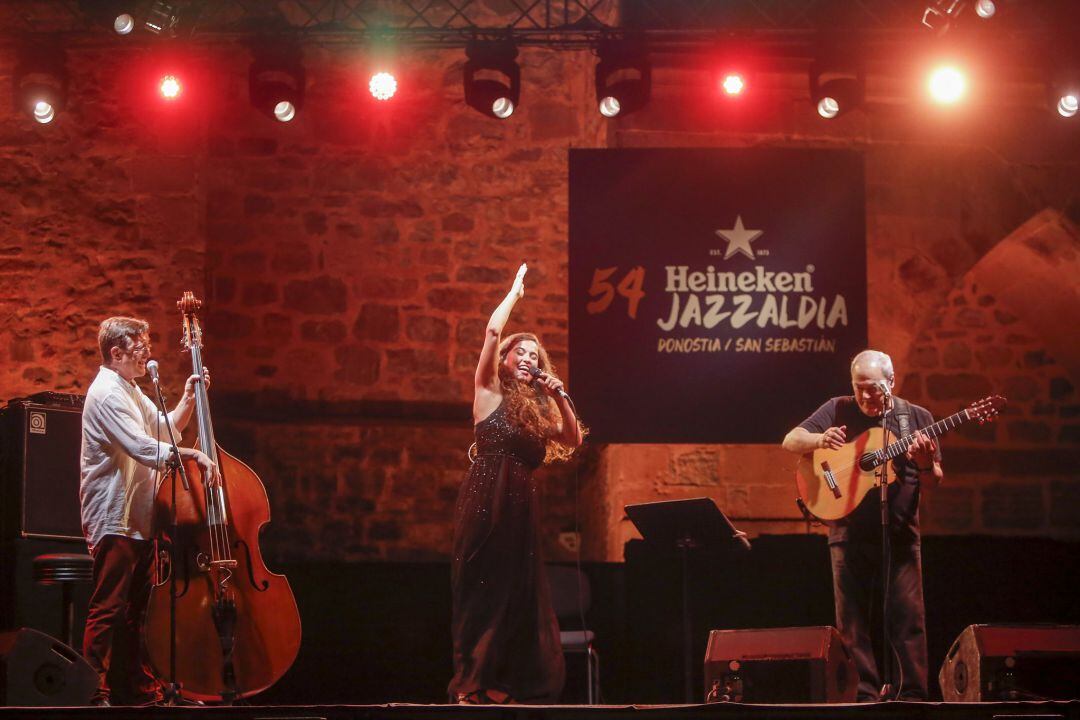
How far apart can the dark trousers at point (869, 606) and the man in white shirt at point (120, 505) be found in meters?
2.97

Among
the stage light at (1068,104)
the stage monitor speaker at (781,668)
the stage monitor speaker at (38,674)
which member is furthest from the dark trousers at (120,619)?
the stage light at (1068,104)

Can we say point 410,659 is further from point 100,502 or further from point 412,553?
point 100,502

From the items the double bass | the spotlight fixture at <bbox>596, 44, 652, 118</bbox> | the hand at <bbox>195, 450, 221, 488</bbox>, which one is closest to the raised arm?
the double bass

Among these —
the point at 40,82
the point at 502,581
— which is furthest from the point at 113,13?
the point at 502,581

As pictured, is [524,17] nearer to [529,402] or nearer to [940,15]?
[940,15]

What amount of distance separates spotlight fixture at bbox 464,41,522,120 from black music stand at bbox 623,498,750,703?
8.66 feet

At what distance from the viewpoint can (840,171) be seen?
24.5 ft

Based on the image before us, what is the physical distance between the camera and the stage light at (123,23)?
6.90 m

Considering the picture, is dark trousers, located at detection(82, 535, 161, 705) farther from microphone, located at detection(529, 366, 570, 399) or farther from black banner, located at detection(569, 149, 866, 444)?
black banner, located at detection(569, 149, 866, 444)

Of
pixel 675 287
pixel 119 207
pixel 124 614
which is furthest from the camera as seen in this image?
pixel 119 207

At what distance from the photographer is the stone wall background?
8047 millimetres

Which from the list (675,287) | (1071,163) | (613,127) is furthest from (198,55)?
(1071,163)

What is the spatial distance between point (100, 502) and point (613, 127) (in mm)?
4380

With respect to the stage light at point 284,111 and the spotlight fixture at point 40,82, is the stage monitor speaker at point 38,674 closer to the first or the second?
the stage light at point 284,111
